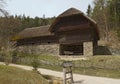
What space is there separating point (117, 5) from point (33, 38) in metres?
23.5

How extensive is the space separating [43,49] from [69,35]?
5.86m

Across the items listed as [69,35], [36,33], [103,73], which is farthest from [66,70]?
[36,33]

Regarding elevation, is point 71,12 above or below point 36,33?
above

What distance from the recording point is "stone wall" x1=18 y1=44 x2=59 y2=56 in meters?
40.0

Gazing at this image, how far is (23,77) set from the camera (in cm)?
1526

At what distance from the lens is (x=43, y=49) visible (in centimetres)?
4200

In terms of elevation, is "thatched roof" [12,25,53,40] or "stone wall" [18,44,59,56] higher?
"thatched roof" [12,25,53,40]

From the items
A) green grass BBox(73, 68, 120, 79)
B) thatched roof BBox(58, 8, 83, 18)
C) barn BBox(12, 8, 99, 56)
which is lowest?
green grass BBox(73, 68, 120, 79)

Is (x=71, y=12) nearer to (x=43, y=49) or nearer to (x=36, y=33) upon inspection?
(x=43, y=49)

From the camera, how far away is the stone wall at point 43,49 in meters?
40.0

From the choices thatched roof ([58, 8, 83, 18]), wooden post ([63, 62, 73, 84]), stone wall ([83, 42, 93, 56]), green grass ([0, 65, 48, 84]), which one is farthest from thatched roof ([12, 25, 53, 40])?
green grass ([0, 65, 48, 84])

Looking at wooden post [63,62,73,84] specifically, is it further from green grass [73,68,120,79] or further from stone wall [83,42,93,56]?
stone wall [83,42,93,56]

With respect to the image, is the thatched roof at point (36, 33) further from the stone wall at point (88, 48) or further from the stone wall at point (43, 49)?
the stone wall at point (88, 48)

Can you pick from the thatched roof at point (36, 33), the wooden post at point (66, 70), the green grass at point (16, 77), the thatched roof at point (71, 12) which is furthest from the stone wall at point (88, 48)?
the green grass at point (16, 77)
